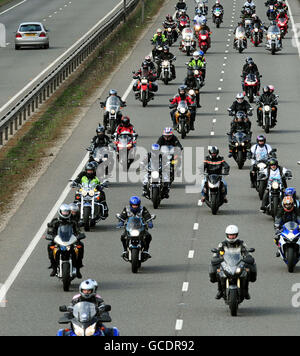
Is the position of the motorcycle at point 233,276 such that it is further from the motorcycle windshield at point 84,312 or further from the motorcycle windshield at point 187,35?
the motorcycle windshield at point 187,35

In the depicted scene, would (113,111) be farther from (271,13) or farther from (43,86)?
(271,13)

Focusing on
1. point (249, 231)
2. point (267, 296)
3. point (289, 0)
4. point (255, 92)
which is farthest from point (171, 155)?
point (289, 0)

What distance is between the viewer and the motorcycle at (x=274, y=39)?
6856cm

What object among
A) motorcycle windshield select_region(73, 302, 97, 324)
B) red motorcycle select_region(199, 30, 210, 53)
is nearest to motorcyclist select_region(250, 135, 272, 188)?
motorcycle windshield select_region(73, 302, 97, 324)

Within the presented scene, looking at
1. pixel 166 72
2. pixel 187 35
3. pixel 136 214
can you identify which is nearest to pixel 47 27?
pixel 187 35

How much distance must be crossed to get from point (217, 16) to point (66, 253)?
183ft

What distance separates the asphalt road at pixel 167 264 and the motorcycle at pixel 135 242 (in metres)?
0.26

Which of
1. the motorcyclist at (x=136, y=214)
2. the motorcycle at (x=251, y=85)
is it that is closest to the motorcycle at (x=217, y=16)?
the motorcycle at (x=251, y=85)

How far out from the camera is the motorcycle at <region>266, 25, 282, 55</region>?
A: 6856 centimetres

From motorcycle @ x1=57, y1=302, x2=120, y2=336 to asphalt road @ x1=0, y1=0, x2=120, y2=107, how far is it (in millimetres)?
33360

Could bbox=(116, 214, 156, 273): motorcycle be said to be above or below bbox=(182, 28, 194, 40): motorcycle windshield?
above

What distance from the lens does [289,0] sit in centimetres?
9712

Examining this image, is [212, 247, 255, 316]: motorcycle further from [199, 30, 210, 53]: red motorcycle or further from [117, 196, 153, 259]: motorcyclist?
[199, 30, 210, 53]: red motorcycle
